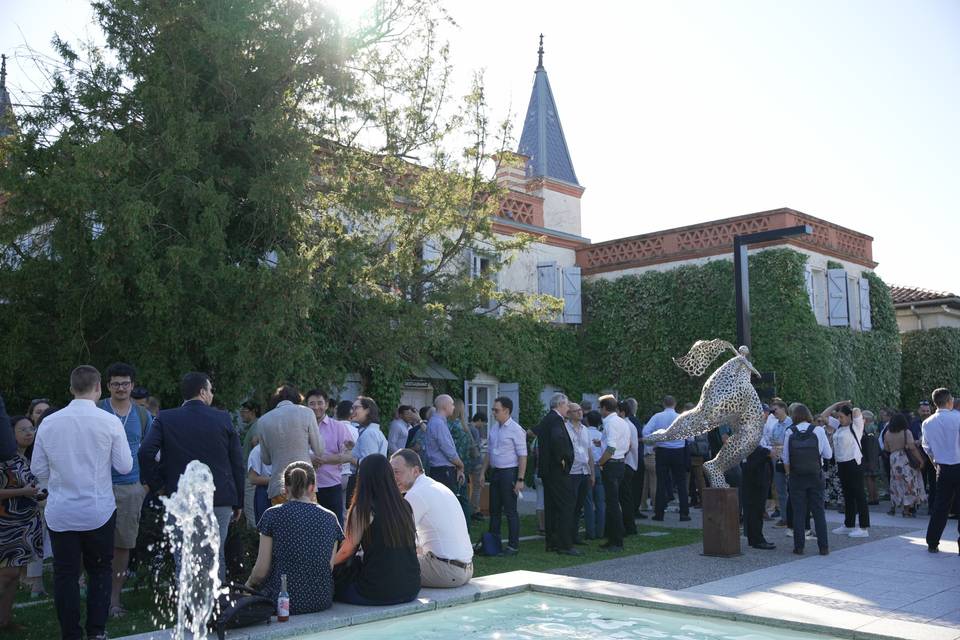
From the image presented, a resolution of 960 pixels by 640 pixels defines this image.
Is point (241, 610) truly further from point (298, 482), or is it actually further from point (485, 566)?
point (485, 566)

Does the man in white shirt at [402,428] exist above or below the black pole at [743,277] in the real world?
below

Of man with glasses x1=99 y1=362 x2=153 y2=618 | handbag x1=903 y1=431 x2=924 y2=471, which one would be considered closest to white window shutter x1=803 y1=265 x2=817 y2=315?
handbag x1=903 y1=431 x2=924 y2=471

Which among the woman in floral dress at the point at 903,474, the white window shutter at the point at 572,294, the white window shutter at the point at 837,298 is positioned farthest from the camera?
the white window shutter at the point at 572,294

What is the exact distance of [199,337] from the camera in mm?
11852

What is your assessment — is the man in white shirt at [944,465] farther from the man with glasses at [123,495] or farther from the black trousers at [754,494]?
the man with glasses at [123,495]

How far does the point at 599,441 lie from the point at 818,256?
14.4 meters

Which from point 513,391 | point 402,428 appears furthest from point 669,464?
point 513,391

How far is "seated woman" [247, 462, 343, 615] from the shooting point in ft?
18.7

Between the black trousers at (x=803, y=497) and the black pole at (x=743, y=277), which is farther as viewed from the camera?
the black pole at (x=743, y=277)

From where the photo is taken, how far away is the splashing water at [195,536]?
6.05 meters

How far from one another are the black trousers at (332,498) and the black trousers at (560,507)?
2.59 metres

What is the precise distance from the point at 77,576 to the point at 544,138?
25.5m

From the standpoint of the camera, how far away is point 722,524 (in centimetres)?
1005

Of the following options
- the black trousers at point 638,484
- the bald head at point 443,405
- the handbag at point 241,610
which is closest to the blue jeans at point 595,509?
the black trousers at point 638,484
